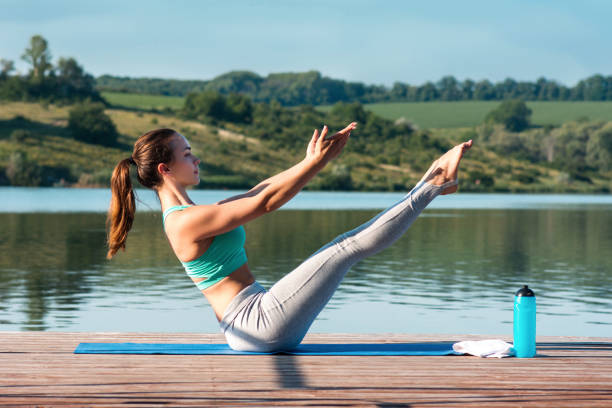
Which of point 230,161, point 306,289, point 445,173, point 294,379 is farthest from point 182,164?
point 230,161

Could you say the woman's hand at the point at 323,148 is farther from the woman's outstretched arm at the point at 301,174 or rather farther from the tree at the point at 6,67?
the tree at the point at 6,67

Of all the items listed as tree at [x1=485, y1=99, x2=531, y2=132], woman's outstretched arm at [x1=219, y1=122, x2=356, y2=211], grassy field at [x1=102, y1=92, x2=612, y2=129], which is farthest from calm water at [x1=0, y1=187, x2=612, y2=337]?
tree at [x1=485, y1=99, x2=531, y2=132]

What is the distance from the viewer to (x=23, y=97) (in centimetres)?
8819

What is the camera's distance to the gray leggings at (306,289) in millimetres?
4148

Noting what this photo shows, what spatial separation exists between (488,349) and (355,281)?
A: 32.0 ft

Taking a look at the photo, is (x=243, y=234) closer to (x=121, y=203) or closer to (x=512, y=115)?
(x=121, y=203)

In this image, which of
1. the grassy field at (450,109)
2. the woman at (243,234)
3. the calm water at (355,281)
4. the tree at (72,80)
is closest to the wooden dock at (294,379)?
the woman at (243,234)

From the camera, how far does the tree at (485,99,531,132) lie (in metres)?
108

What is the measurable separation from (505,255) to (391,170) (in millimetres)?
63550

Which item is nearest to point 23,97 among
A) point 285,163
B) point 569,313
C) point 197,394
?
point 285,163

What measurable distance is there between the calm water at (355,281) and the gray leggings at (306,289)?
2494 mm

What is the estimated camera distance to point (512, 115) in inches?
4309

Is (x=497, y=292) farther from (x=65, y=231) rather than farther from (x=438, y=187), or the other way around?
(x=65, y=231)

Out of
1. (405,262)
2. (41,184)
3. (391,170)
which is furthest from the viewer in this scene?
(391,170)
